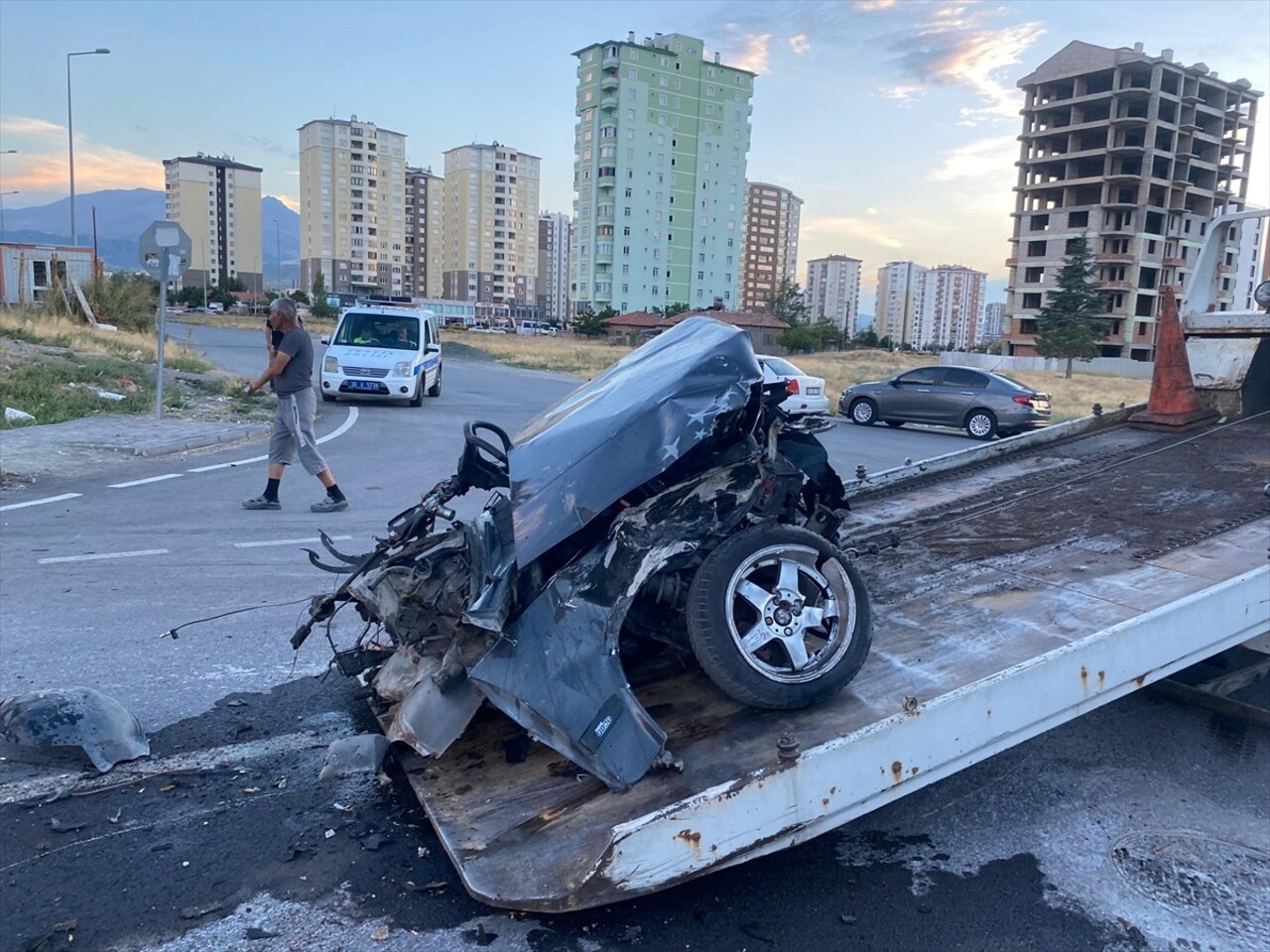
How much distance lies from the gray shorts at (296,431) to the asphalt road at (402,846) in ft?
10.9

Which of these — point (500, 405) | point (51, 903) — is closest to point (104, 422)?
point (500, 405)

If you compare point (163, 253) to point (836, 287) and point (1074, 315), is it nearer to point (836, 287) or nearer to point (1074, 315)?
point (1074, 315)

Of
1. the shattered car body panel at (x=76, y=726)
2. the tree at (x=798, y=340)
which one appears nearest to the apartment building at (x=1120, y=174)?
the tree at (x=798, y=340)

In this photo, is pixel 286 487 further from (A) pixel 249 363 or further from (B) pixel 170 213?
(B) pixel 170 213

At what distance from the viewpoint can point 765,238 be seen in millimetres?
157625

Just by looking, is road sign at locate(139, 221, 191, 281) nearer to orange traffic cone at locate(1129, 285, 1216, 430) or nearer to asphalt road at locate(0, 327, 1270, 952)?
asphalt road at locate(0, 327, 1270, 952)

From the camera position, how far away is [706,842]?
2568 millimetres

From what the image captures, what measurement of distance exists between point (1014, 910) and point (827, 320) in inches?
3561

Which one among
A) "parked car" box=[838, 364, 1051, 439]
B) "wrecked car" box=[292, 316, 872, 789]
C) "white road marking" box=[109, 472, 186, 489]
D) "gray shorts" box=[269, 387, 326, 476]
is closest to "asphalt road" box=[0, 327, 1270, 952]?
"wrecked car" box=[292, 316, 872, 789]

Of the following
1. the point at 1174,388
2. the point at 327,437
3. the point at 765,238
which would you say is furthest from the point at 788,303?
the point at 1174,388

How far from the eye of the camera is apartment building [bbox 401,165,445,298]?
511ft

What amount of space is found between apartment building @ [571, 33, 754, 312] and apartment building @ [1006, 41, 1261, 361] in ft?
121

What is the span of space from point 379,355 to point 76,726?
1642 cm

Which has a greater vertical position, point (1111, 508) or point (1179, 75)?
point (1179, 75)
